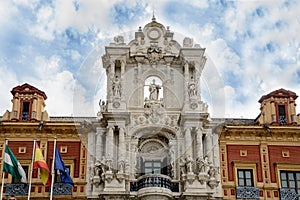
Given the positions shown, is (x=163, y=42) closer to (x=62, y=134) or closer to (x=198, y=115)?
(x=198, y=115)

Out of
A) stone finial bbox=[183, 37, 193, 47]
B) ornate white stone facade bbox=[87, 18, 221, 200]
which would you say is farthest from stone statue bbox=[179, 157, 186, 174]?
stone finial bbox=[183, 37, 193, 47]

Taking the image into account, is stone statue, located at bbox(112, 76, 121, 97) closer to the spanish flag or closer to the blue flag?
the blue flag

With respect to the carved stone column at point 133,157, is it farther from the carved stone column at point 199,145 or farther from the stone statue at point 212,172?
the stone statue at point 212,172

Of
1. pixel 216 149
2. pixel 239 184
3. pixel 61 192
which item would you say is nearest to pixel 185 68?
pixel 216 149

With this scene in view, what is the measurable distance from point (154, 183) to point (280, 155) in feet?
31.3

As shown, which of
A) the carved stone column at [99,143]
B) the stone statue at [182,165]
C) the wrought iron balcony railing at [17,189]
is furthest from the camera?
the carved stone column at [99,143]

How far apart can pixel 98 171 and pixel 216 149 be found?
8332mm

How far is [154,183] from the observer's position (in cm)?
3503

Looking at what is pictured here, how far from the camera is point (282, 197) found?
3694 centimetres

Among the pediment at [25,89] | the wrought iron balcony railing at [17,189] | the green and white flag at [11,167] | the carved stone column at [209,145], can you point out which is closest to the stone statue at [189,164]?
the carved stone column at [209,145]

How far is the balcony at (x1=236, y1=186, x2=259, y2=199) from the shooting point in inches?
1451

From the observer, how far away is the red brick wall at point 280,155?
125 ft

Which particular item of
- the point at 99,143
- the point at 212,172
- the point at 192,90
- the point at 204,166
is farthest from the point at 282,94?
the point at 99,143

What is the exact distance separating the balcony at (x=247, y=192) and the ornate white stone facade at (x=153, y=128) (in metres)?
1.35
